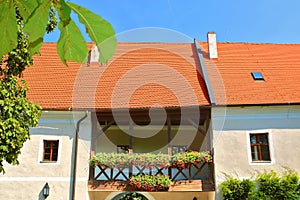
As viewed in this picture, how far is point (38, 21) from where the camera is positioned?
816 mm

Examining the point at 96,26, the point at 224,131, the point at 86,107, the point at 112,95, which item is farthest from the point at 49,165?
the point at 96,26

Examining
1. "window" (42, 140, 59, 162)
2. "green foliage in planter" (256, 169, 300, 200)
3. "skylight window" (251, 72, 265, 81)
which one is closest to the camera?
"green foliage in planter" (256, 169, 300, 200)

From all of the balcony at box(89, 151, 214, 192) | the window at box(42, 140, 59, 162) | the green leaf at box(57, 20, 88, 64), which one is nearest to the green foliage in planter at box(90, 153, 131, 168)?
the balcony at box(89, 151, 214, 192)

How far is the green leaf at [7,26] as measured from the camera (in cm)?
81

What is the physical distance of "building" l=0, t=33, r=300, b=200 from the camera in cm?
1212

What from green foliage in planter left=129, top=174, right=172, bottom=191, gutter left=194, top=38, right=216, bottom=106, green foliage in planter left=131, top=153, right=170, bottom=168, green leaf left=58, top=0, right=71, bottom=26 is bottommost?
green leaf left=58, top=0, right=71, bottom=26

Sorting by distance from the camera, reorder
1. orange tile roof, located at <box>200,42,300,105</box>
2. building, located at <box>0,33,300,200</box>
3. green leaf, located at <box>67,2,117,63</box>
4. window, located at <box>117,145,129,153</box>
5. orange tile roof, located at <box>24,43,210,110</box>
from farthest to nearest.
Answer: window, located at <box>117,145,129,153</box> < orange tile roof, located at <box>24,43,210,110</box> < orange tile roof, located at <box>200,42,300,105</box> < building, located at <box>0,33,300,200</box> < green leaf, located at <box>67,2,117,63</box>

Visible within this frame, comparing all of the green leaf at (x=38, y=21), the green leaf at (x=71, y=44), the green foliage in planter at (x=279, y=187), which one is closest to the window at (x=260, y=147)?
the green foliage in planter at (x=279, y=187)

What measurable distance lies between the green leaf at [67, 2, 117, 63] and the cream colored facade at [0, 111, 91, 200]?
11.8 meters

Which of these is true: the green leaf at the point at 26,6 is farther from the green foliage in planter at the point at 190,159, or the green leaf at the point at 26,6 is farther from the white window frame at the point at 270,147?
the white window frame at the point at 270,147

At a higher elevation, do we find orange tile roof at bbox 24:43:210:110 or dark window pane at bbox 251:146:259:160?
orange tile roof at bbox 24:43:210:110

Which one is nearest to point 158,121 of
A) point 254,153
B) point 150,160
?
point 150,160

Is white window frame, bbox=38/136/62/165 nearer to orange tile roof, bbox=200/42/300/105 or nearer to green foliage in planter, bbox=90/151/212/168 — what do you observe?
green foliage in planter, bbox=90/151/212/168

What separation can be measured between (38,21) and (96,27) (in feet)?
0.41
